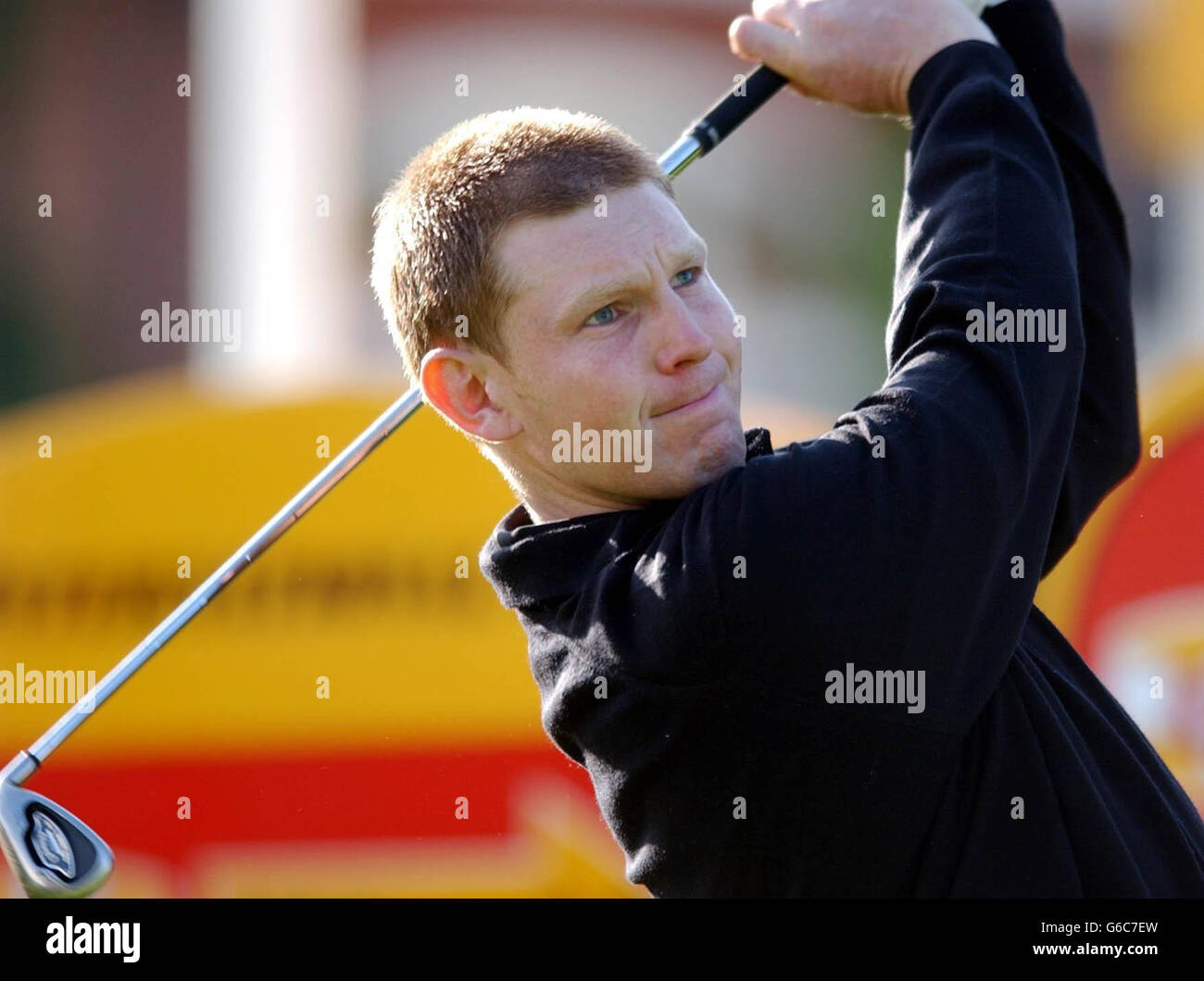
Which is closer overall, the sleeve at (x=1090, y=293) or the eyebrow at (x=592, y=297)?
the eyebrow at (x=592, y=297)

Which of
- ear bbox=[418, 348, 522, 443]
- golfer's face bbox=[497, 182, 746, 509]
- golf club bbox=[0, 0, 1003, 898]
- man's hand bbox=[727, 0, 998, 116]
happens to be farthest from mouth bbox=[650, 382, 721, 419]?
man's hand bbox=[727, 0, 998, 116]

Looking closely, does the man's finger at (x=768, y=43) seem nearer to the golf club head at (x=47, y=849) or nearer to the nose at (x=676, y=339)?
the nose at (x=676, y=339)

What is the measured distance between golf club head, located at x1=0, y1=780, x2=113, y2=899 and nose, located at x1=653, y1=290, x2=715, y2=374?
0.67m

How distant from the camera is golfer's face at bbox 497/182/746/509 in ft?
4.15

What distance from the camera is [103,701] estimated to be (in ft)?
4.94

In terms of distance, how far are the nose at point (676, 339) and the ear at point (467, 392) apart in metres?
0.15

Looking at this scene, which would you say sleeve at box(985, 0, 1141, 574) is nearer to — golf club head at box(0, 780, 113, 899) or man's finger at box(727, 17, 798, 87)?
man's finger at box(727, 17, 798, 87)

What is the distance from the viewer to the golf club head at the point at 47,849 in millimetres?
1365

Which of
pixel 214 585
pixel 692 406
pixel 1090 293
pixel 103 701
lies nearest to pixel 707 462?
pixel 692 406

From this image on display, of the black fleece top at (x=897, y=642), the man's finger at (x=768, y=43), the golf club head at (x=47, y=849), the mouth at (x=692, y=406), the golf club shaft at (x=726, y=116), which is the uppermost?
the man's finger at (x=768, y=43)

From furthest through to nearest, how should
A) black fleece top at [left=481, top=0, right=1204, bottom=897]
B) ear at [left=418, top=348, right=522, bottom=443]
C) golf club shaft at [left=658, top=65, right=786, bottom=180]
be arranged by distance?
golf club shaft at [left=658, top=65, right=786, bottom=180] < ear at [left=418, top=348, right=522, bottom=443] < black fleece top at [left=481, top=0, right=1204, bottom=897]

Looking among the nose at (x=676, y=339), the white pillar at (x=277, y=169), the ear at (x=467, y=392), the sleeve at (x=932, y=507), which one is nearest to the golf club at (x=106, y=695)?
the ear at (x=467, y=392)

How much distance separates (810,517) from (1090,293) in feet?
1.42

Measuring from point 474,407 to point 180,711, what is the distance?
69.3 inches
